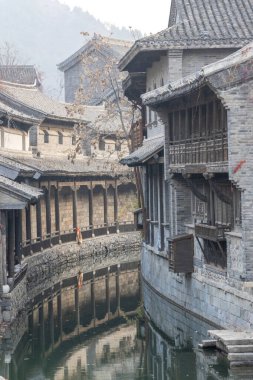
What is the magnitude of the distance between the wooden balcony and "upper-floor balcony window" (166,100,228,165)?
71.8 inches

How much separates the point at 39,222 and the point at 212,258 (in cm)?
1764

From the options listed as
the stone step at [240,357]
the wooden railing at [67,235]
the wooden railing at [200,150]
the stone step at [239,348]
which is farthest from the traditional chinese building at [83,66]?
the stone step at [240,357]

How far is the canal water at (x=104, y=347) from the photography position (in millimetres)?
21641

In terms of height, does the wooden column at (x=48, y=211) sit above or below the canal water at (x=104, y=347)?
above

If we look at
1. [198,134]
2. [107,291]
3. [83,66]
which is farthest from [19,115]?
[83,66]

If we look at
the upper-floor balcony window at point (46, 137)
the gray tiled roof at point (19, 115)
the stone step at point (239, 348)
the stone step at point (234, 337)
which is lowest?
the stone step at point (239, 348)

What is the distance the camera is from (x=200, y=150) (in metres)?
26.7

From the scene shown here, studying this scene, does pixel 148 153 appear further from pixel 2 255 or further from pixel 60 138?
pixel 60 138

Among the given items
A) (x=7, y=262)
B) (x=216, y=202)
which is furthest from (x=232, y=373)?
(x=7, y=262)

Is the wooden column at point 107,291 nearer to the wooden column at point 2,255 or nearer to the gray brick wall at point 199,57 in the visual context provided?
the wooden column at point 2,255

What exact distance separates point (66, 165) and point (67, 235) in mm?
4590

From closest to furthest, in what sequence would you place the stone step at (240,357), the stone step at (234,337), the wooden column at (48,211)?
the stone step at (240,357)
the stone step at (234,337)
the wooden column at (48,211)

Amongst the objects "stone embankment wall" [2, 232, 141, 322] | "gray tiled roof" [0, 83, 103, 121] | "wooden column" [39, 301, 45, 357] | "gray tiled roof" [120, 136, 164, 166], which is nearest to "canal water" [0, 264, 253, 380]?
"wooden column" [39, 301, 45, 357]

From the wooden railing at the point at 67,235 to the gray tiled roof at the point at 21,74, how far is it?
2491 cm
